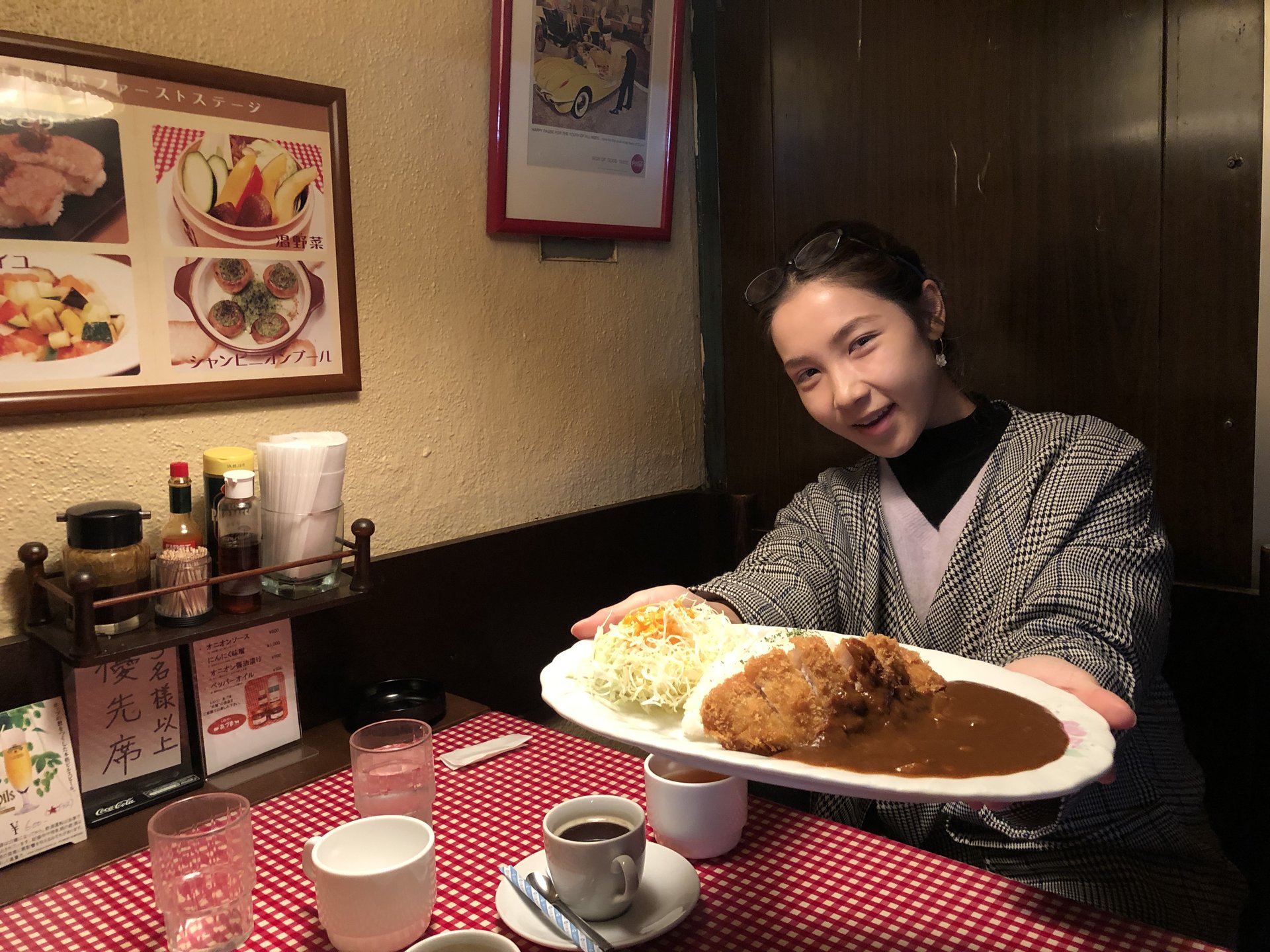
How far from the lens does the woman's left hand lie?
1.05 meters

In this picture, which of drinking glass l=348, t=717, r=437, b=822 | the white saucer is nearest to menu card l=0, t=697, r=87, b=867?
drinking glass l=348, t=717, r=437, b=822

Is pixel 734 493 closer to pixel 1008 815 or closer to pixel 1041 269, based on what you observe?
pixel 1041 269

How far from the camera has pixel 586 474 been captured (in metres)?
2.33

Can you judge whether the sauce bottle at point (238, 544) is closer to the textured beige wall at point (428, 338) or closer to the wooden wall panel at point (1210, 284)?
the textured beige wall at point (428, 338)

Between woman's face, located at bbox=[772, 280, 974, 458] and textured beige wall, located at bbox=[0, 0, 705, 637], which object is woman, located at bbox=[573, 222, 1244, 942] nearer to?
woman's face, located at bbox=[772, 280, 974, 458]

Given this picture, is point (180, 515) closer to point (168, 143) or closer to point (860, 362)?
point (168, 143)

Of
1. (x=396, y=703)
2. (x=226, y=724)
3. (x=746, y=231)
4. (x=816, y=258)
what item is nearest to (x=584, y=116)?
(x=746, y=231)

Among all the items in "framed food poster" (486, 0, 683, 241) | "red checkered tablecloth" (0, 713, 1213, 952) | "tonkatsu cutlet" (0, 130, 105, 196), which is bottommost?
"red checkered tablecloth" (0, 713, 1213, 952)

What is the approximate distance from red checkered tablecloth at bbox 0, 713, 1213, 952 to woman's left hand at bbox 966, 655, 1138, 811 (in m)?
0.13

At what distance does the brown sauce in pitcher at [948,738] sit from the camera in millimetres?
933

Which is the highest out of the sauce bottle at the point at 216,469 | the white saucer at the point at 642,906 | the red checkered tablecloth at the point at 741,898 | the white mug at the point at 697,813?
the sauce bottle at the point at 216,469

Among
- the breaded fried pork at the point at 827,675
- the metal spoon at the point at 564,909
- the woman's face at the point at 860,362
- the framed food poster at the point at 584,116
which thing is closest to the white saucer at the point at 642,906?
the metal spoon at the point at 564,909

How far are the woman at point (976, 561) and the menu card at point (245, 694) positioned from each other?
0.54m

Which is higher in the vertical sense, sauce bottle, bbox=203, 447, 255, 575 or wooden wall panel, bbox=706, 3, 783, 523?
wooden wall panel, bbox=706, 3, 783, 523
